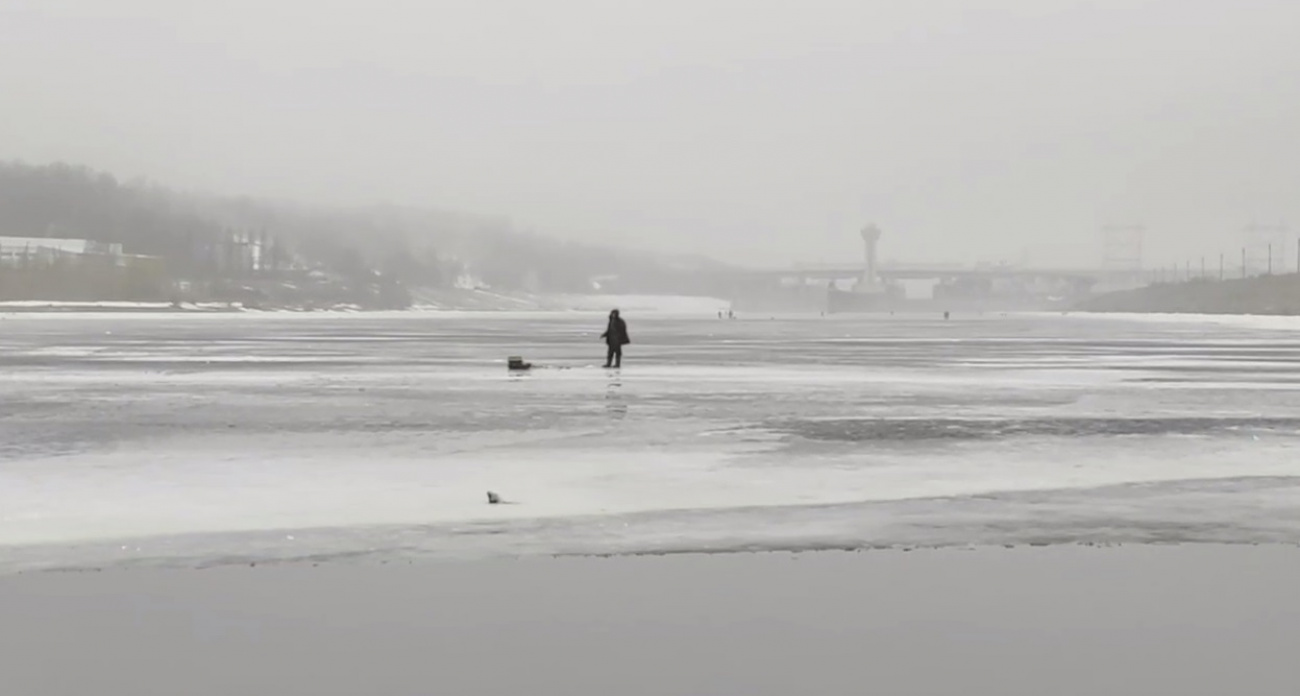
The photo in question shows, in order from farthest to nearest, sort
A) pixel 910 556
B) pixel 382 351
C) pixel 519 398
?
1. pixel 382 351
2. pixel 519 398
3. pixel 910 556

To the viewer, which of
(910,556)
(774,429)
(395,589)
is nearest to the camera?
(395,589)

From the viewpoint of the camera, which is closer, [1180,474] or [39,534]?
[39,534]

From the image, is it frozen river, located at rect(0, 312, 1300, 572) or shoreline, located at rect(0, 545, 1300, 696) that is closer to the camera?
shoreline, located at rect(0, 545, 1300, 696)

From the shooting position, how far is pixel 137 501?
14.5 metres

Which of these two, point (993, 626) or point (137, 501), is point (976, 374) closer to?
point (137, 501)

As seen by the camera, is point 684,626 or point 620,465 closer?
point 684,626

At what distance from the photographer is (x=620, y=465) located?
17.8m

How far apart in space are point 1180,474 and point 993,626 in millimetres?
8970

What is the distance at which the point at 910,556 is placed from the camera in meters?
11.3

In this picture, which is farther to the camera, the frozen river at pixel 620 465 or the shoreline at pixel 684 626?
the frozen river at pixel 620 465

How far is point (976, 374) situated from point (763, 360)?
12.4 m

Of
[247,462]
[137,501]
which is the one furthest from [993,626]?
[247,462]

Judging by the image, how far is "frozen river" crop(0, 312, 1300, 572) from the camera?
12398mm

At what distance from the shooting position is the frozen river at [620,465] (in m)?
12.4
